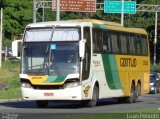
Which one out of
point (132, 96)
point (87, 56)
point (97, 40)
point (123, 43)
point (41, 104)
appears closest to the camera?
point (87, 56)

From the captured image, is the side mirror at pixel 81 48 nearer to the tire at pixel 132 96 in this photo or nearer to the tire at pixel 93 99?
the tire at pixel 93 99

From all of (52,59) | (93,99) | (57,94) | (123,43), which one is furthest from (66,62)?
(123,43)

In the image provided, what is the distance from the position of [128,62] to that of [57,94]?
7088 mm

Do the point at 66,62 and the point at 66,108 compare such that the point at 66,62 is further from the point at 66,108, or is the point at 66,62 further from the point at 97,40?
the point at 97,40

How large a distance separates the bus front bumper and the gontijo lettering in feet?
18.7

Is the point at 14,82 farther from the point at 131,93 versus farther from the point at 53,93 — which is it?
the point at 53,93

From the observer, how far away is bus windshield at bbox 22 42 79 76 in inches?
1059

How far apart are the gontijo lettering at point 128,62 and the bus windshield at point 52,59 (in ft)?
18.1

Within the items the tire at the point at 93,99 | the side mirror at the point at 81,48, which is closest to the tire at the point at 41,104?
the tire at the point at 93,99

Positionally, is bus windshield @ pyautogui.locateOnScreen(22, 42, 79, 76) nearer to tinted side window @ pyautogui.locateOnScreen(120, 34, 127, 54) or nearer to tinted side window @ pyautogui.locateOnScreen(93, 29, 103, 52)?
tinted side window @ pyautogui.locateOnScreen(93, 29, 103, 52)

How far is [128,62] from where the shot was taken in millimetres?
32906

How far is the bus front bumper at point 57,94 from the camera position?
87.7ft

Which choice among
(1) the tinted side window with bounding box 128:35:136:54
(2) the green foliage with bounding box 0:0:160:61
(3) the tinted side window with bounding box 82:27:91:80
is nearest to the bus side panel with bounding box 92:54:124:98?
(3) the tinted side window with bounding box 82:27:91:80

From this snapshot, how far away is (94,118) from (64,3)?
138 ft
